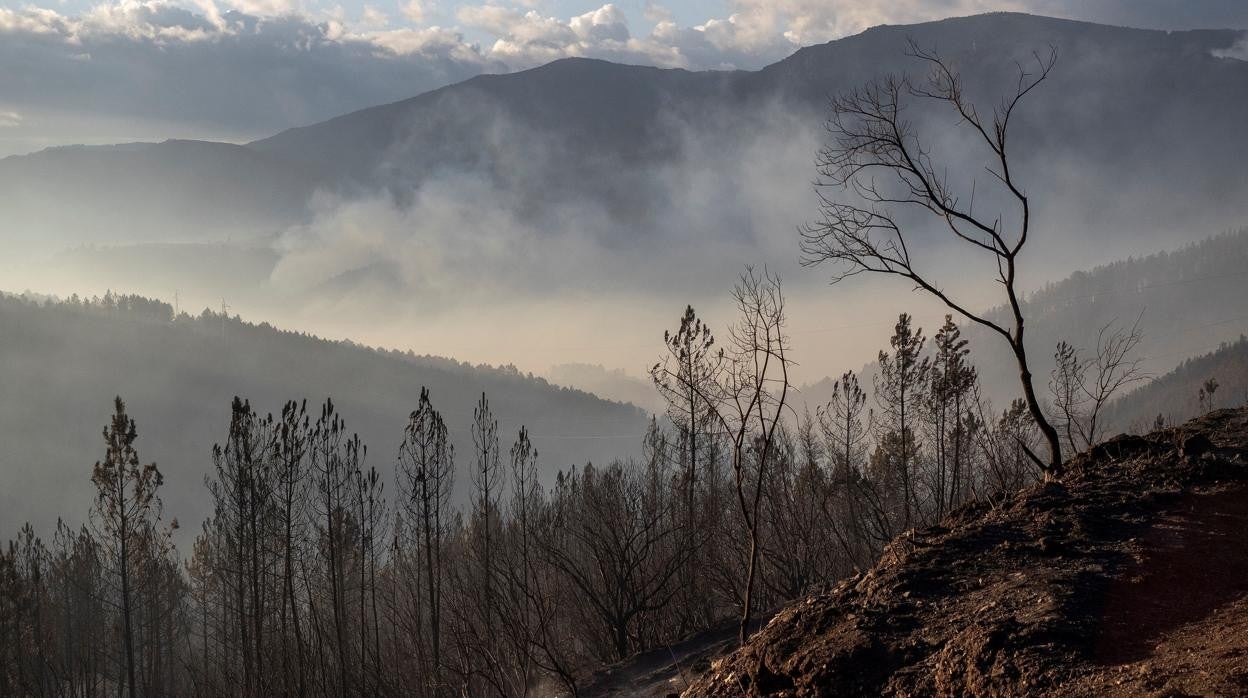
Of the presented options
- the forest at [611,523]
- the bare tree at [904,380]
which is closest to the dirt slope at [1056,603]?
the forest at [611,523]

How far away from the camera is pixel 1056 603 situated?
7.58 metres

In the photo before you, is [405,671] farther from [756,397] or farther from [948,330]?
[756,397]

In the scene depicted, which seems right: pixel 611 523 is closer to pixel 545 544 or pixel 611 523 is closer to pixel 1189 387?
pixel 545 544

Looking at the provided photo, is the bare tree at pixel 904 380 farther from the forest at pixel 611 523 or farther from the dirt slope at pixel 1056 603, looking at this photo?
the dirt slope at pixel 1056 603

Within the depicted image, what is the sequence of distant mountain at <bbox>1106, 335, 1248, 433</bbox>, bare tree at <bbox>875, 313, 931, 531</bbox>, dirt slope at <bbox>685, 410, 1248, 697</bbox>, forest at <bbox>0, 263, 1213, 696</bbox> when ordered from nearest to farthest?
dirt slope at <bbox>685, 410, 1248, 697</bbox> < forest at <bbox>0, 263, 1213, 696</bbox> < bare tree at <bbox>875, 313, 931, 531</bbox> < distant mountain at <bbox>1106, 335, 1248, 433</bbox>

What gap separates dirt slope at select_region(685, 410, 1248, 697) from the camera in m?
6.54

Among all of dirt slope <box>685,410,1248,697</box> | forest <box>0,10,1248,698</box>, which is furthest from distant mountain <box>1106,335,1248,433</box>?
dirt slope <box>685,410,1248,697</box>

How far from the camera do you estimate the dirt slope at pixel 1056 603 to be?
654cm

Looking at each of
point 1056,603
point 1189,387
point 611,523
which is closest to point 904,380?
point 611,523

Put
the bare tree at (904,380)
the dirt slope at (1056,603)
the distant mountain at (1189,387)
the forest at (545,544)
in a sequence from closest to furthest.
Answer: the dirt slope at (1056,603) → the forest at (545,544) → the bare tree at (904,380) → the distant mountain at (1189,387)

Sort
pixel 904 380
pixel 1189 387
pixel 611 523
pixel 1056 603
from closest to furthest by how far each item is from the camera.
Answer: pixel 1056 603, pixel 611 523, pixel 904 380, pixel 1189 387

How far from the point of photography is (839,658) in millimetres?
7773

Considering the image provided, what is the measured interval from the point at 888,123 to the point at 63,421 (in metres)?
212

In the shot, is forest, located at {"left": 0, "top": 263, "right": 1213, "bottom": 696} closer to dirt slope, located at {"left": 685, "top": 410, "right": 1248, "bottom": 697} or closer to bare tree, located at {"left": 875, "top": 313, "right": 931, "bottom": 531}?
bare tree, located at {"left": 875, "top": 313, "right": 931, "bottom": 531}
